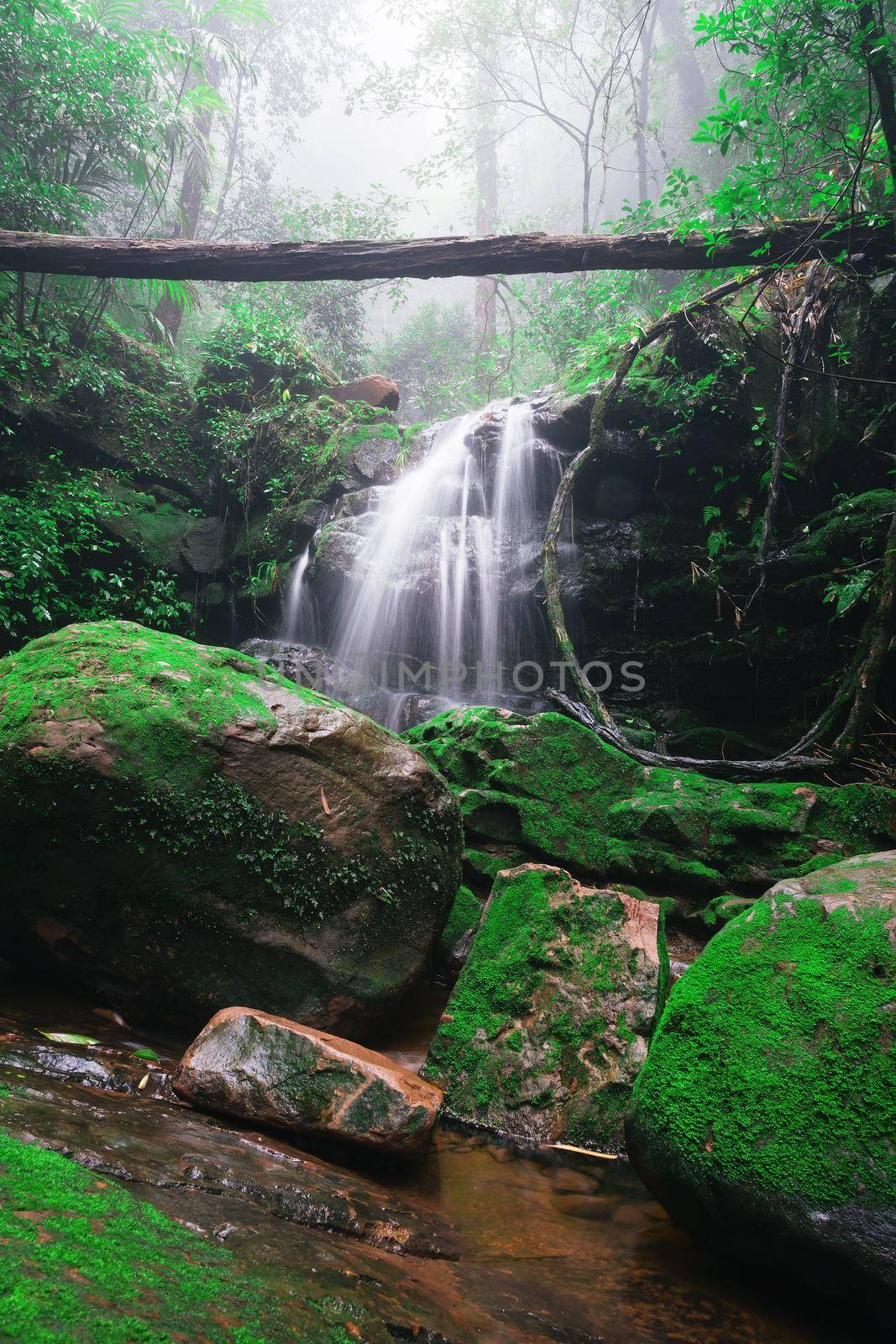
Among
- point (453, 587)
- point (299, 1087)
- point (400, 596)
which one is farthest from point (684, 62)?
point (299, 1087)

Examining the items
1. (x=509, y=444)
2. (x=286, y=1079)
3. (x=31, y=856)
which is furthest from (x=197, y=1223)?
(x=509, y=444)

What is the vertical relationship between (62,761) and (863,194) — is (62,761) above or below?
below

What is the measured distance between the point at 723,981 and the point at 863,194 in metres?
8.60

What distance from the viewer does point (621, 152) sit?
109 ft

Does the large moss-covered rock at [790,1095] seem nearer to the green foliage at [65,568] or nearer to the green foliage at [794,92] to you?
the green foliage at [794,92]

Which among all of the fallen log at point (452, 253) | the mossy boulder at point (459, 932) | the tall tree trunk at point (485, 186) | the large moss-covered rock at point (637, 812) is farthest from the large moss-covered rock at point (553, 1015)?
the tall tree trunk at point (485, 186)

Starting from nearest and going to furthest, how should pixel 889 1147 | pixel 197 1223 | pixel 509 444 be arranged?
pixel 197 1223, pixel 889 1147, pixel 509 444

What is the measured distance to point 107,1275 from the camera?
43.2 inches

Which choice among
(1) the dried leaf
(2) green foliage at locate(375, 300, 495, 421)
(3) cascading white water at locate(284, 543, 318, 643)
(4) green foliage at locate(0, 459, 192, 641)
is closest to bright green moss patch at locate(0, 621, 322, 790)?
(1) the dried leaf

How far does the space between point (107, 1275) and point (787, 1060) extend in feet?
6.20

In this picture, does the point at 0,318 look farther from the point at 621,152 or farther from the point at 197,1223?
the point at 621,152

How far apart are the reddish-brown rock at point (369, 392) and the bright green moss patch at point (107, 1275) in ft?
41.7

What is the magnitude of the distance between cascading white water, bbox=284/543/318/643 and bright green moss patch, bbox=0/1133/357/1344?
8471 mm

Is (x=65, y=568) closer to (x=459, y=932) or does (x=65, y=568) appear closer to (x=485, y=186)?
(x=459, y=932)
